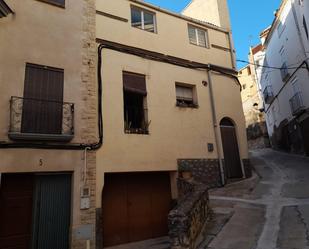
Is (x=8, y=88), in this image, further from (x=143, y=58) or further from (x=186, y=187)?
(x=186, y=187)

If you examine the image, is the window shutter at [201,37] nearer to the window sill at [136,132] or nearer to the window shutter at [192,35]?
the window shutter at [192,35]

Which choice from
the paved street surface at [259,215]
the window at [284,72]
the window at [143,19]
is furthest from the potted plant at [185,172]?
the window at [284,72]

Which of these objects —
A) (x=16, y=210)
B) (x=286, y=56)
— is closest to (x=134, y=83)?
(x=16, y=210)

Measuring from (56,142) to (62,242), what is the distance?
2.85 meters

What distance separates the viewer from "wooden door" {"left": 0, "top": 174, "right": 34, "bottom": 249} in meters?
7.29

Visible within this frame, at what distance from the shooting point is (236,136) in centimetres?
1255

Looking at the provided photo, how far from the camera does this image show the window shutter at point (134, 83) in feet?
33.5

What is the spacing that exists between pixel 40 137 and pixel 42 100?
1.17m

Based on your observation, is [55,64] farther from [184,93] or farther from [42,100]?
[184,93]

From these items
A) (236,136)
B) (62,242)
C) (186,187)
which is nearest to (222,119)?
(236,136)

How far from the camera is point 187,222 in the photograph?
6020 millimetres

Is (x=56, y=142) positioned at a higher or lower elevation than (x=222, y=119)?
lower

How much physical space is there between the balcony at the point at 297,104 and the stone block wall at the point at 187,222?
36.4ft

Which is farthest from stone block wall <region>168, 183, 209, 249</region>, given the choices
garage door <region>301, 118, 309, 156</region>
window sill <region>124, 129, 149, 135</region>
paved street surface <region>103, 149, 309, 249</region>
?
garage door <region>301, 118, 309, 156</region>
